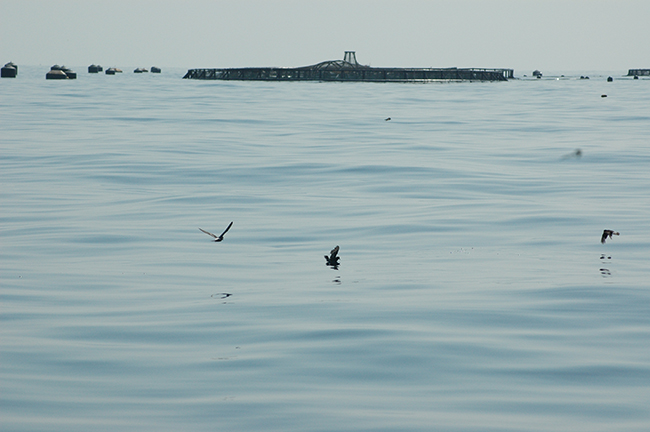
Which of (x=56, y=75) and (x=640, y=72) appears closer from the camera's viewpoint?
(x=56, y=75)

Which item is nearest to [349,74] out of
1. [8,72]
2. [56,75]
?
[56,75]

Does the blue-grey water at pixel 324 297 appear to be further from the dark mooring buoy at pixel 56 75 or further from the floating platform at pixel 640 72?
the floating platform at pixel 640 72

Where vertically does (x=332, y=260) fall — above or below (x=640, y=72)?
below

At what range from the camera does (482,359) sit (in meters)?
5.87

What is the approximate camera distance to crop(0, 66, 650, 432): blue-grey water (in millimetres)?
5035

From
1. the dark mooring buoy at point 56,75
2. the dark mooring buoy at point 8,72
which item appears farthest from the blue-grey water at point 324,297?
the dark mooring buoy at point 8,72

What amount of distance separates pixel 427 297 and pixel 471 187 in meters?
8.47

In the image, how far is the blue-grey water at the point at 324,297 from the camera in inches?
198

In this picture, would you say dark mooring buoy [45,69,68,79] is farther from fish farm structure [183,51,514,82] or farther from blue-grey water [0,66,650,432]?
blue-grey water [0,66,650,432]

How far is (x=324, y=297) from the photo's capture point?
786 cm

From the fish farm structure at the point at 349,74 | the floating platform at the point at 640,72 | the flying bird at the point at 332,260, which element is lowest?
the flying bird at the point at 332,260

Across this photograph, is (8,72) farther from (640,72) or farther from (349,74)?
(640,72)

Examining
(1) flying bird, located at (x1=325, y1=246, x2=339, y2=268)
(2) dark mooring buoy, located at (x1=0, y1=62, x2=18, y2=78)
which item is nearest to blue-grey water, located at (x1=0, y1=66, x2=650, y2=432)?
(1) flying bird, located at (x1=325, y1=246, x2=339, y2=268)

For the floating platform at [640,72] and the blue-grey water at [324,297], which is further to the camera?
the floating platform at [640,72]
